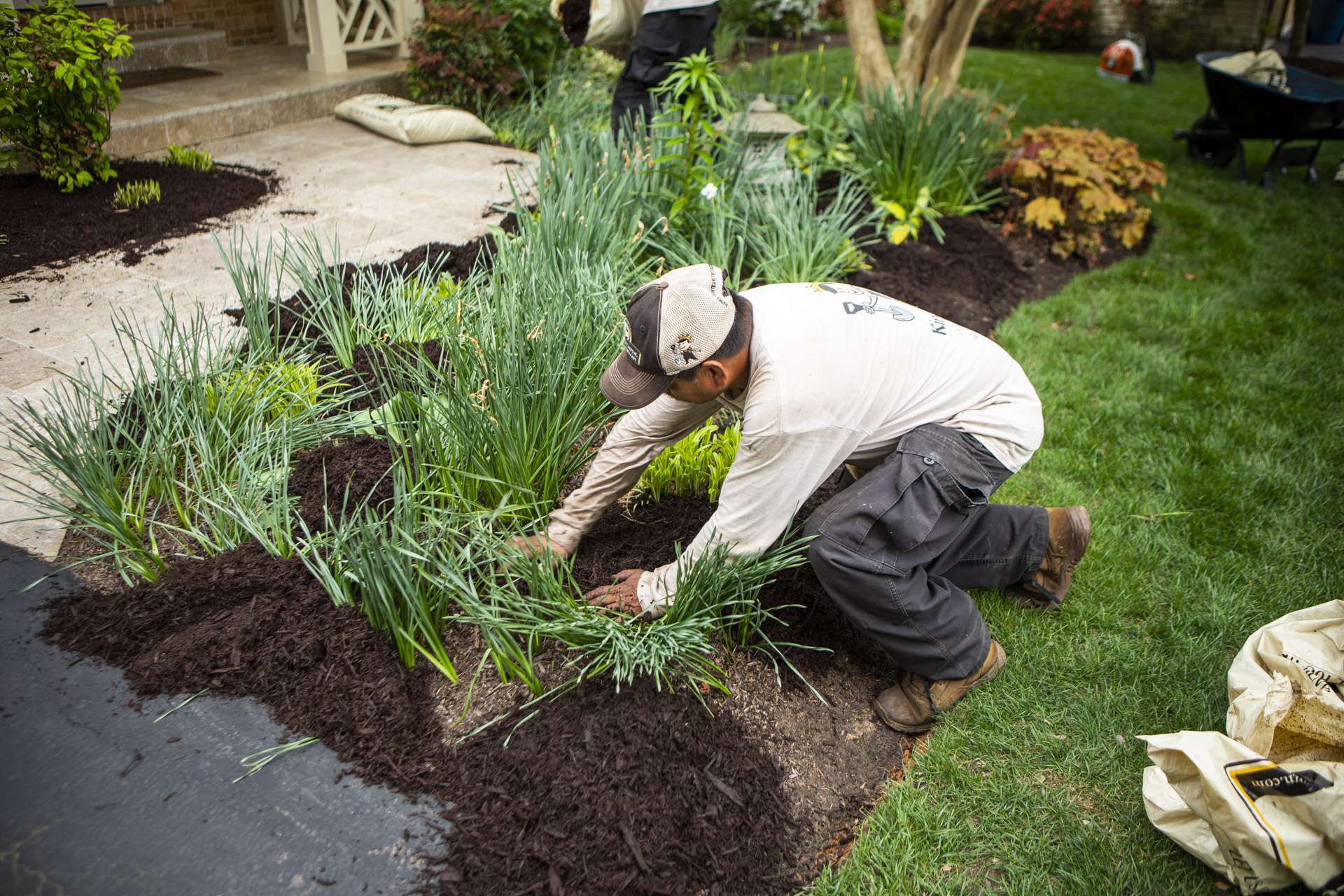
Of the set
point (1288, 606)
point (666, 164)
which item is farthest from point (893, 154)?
point (1288, 606)

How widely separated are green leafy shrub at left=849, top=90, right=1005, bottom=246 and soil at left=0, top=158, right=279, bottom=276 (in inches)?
131

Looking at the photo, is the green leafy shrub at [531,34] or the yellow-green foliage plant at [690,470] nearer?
the yellow-green foliage plant at [690,470]

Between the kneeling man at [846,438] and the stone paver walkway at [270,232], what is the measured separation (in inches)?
66.0

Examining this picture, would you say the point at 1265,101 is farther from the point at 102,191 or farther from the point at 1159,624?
the point at 102,191

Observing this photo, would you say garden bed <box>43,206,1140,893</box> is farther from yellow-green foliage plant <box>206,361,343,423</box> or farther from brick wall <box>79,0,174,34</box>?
brick wall <box>79,0,174,34</box>

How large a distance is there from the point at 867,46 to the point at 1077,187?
1.87 m

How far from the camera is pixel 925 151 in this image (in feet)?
16.2

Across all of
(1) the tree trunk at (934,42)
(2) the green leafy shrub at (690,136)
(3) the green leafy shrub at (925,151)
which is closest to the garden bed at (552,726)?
(2) the green leafy shrub at (690,136)

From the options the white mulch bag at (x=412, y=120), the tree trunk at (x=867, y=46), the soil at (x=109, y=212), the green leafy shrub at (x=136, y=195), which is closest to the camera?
the soil at (x=109, y=212)

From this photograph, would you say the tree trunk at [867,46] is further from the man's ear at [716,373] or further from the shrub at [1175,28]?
the shrub at [1175,28]

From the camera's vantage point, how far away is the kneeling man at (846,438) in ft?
6.45

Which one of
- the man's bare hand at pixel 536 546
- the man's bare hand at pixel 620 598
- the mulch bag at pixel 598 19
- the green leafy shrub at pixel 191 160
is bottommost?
the man's bare hand at pixel 620 598

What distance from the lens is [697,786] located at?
196 centimetres

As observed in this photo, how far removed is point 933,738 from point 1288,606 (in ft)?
4.13
